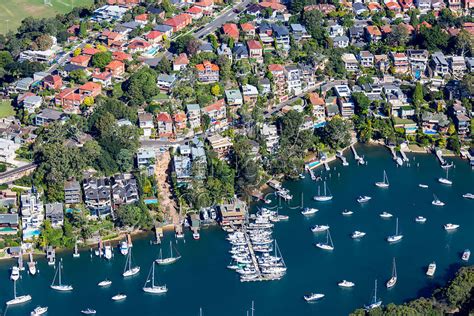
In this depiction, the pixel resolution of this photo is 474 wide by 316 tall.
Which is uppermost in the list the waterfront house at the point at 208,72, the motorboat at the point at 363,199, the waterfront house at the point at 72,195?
the waterfront house at the point at 208,72

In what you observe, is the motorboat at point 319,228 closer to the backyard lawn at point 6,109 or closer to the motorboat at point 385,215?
the motorboat at point 385,215

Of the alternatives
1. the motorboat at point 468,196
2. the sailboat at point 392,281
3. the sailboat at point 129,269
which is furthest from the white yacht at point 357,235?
the sailboat at point 129,269

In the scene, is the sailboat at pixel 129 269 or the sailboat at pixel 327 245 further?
the sailboat at pixel 327 245

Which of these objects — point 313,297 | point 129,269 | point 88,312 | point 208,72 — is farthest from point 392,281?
point 208,72

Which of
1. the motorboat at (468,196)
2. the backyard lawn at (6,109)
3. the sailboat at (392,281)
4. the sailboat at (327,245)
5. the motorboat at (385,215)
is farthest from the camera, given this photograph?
the backyard lawn at (6,109)

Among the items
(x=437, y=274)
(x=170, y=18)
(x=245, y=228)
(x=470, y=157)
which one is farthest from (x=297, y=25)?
(x=437, y=274)
